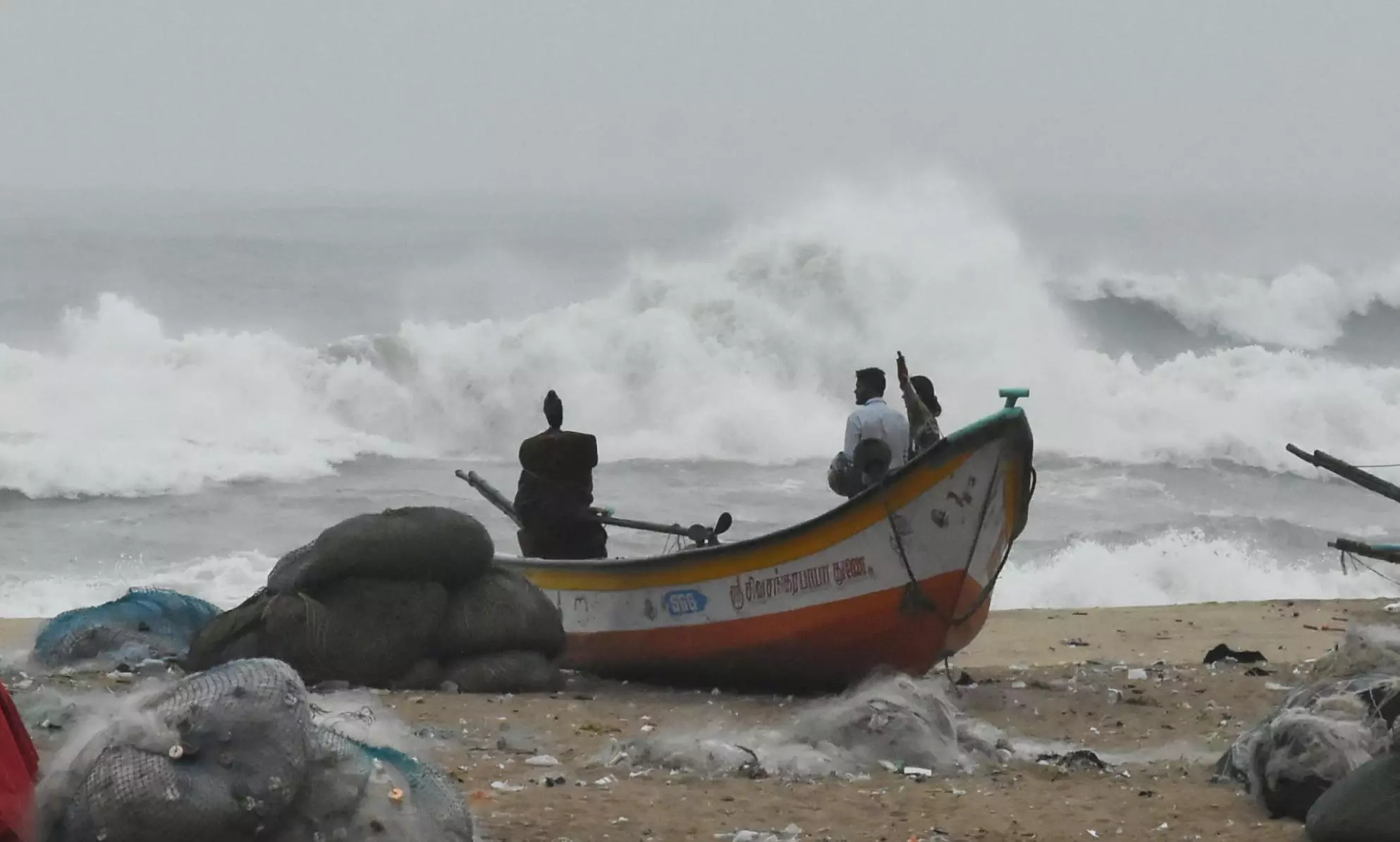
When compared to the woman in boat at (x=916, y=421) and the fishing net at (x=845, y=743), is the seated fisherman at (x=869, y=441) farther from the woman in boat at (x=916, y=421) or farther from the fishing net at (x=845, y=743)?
the fishing net at (x=845, y=743)

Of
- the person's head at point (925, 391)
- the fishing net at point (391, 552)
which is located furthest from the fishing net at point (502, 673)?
the person's head at point (925, 391)

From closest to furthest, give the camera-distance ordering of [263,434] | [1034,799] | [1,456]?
[1034,799]
[1,456]
[263,434]

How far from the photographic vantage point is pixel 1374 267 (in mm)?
→ 45562

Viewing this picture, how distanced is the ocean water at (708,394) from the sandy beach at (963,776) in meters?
→ 6.55

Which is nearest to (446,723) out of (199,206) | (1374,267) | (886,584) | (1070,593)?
(886,584)

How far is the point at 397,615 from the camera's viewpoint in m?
9.27

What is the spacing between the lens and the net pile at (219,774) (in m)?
4.46

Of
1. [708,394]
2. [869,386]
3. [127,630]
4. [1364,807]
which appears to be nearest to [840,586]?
[869,386]

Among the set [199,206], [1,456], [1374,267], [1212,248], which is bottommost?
[1,456]

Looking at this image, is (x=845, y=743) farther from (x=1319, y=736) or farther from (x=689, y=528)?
(x=689, y=528)

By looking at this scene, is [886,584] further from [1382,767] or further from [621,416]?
[621,416]

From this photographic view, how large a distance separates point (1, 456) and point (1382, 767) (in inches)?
833

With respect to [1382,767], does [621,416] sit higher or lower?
higher

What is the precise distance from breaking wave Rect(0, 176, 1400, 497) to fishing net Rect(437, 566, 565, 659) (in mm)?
14361
